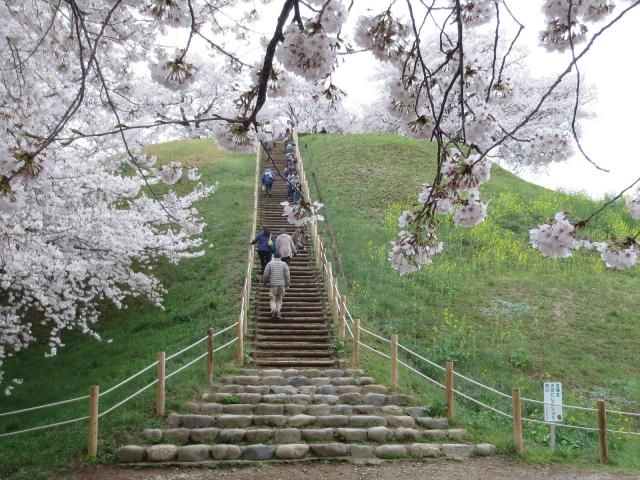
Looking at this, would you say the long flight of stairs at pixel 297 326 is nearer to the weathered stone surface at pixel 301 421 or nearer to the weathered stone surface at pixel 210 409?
the weathered stone surface at pixel 210 409

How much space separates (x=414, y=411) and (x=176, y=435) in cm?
321

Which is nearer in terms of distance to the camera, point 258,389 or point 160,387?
point 160,387

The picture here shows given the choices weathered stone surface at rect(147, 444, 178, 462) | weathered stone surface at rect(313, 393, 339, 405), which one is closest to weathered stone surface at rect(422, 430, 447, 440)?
weathered stone surface at rect(313, 393, 339, 405)

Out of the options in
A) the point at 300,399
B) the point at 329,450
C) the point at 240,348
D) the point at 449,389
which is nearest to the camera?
the point at 329,450

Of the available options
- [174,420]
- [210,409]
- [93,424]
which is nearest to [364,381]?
[210,409]

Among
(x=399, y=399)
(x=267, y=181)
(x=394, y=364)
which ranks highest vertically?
(x=267, y=181)

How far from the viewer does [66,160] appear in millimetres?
11258

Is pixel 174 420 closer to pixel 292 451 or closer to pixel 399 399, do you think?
pixel 292 451

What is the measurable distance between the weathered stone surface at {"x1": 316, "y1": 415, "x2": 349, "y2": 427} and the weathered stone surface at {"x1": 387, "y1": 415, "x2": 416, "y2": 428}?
58cm

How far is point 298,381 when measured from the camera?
381 inches

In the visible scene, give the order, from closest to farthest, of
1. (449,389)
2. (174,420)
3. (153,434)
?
(153,434) < (174,420) < (449,389)

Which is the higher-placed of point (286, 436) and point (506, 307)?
point (506, 307)

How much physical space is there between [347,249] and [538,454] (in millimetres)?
10057

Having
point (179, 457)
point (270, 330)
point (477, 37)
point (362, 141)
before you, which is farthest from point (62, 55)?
point (477, 37)
